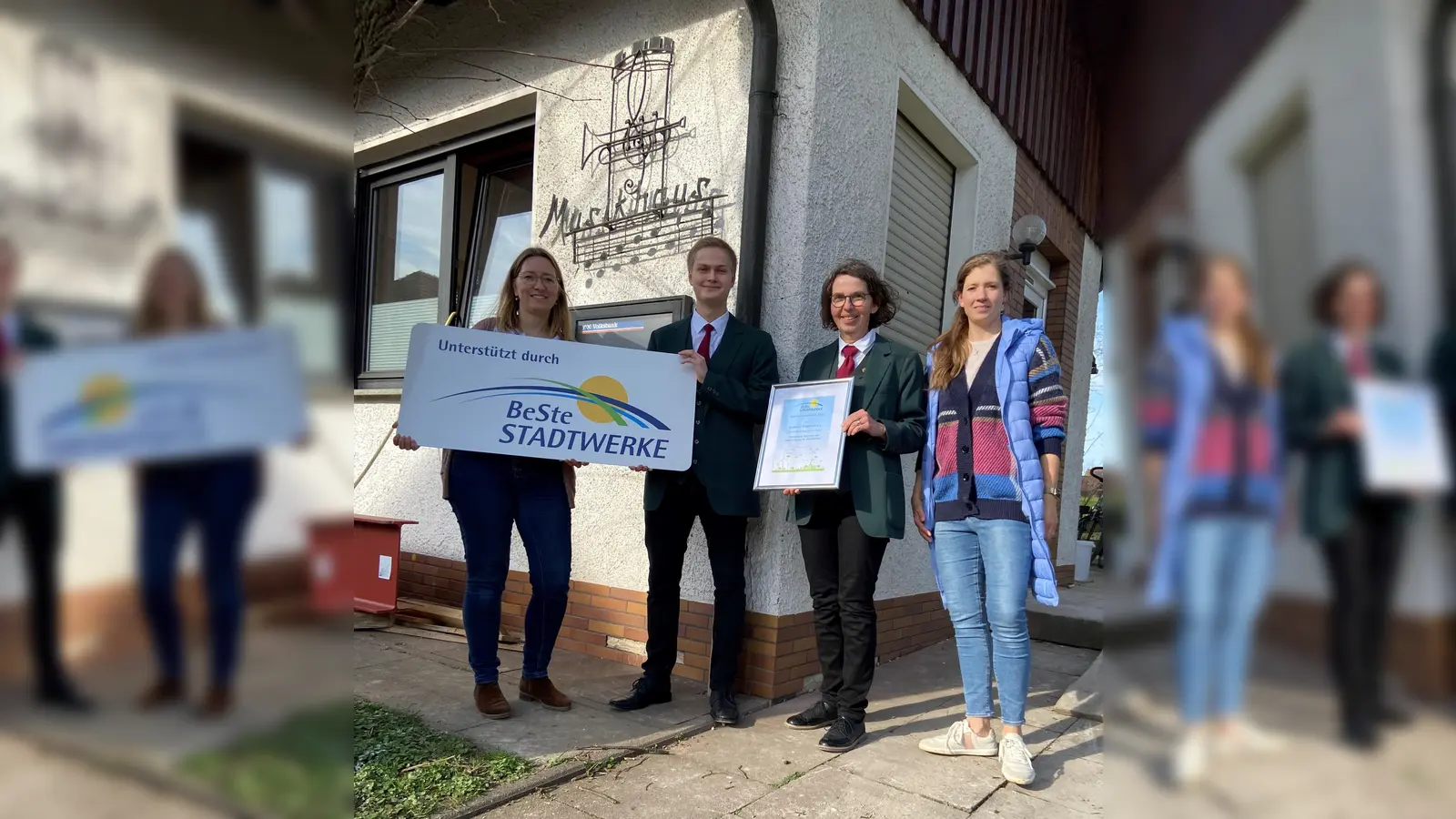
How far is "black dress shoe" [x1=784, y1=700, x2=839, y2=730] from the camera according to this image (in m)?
3.02

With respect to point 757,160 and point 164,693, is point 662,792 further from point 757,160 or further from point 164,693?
point 757,160

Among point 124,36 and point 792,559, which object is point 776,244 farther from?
point 124,36

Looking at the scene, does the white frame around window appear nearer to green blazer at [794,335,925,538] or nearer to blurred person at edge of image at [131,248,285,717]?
green blazer at [794,335,925,538]

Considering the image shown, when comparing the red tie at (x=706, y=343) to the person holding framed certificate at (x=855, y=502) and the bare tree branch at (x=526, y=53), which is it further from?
the bare tree branch at (x=526, y=53)

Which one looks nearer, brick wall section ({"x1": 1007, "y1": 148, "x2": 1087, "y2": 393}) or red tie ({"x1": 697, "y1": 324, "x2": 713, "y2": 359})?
red tie ({"x1": 697, "y1": 324, "x2": 713, "y2": 359})

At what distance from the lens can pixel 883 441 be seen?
2.90 m

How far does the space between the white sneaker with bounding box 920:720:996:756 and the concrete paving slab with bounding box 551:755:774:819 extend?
67cm

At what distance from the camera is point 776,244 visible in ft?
11.7

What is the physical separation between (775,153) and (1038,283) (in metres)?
4.23

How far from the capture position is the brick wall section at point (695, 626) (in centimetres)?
339

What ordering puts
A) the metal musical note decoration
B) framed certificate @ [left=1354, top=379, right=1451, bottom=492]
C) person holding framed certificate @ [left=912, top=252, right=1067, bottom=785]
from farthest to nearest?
the metal musical note decoration < person holding framed certificate @ [left=912, top=252, right=1067, bottom=785] < framed certificate @ [left=1354, top=379, right=1451, bottom=492]

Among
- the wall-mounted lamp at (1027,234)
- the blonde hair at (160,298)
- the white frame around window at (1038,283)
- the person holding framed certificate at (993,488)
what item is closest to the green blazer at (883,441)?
the person holding framed certificate at (993,488)

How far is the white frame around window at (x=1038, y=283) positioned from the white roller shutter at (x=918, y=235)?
1258mm

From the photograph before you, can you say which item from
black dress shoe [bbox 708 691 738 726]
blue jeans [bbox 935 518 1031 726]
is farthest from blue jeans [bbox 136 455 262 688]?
black dress shoe [bbox 708 691 738 726]
